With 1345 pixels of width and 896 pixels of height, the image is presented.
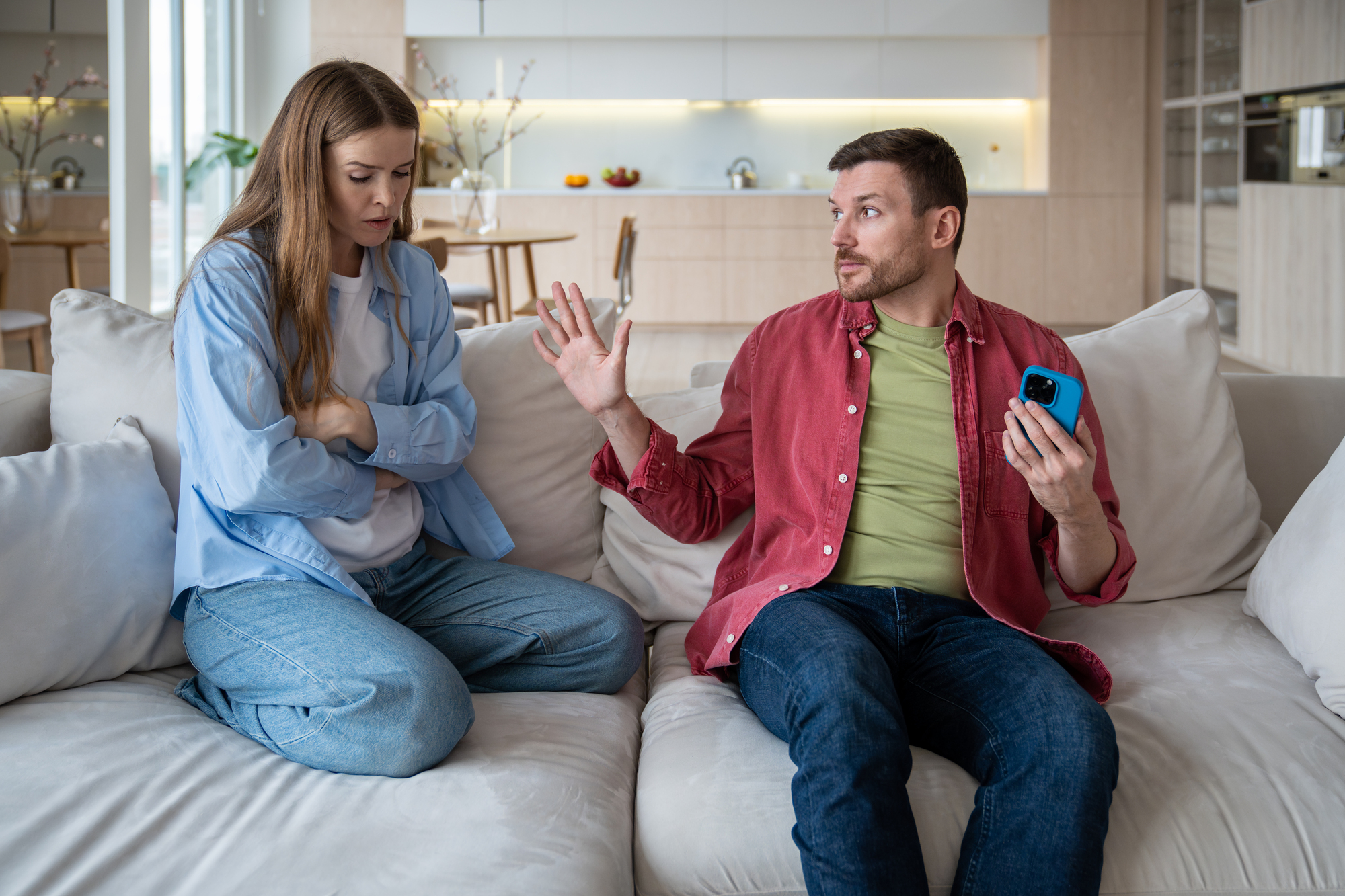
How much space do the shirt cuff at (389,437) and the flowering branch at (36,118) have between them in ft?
10.8

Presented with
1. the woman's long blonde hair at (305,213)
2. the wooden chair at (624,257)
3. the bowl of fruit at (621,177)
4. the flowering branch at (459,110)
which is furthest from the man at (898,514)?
the flowering branch at (459,110)

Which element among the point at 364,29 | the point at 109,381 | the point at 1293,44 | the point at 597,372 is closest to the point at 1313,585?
the point at 597,372

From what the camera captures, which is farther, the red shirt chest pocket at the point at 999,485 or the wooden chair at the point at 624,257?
the wooden chair at the point at 624,257

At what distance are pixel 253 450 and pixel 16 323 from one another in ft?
9.26

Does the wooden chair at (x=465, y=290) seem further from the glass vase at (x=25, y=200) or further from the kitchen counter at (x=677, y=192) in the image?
the kitchen counter at (x=677, y=192)

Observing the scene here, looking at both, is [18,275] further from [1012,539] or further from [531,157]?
[531,157]

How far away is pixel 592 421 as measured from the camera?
181 centimetres

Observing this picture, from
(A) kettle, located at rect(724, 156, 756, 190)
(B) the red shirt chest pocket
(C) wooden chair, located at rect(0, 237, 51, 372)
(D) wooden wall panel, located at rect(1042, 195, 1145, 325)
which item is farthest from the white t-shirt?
(D) wooden wall panel, located at rect(1042, 195, 1145, 325)

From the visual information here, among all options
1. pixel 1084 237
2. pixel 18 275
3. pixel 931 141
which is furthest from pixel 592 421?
pixel 1084 237

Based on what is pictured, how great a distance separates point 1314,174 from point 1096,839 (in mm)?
5191

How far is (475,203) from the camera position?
4.88 m

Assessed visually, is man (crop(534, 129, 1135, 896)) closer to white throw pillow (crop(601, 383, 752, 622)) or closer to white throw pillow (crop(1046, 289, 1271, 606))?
white throw pillow (crop(601, 383, 752, 622))

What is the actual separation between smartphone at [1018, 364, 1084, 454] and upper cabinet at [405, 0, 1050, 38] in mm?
6905

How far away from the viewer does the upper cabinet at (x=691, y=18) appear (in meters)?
7.63
